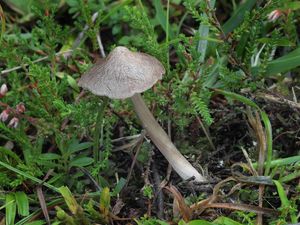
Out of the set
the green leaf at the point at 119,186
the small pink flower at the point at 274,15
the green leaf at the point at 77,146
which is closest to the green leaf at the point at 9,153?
the green leaf at the point at 77,146

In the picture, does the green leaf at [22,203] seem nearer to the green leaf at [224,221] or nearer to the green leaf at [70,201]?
the green leaf at [70,201]

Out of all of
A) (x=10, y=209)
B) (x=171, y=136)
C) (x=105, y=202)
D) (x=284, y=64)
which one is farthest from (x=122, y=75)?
(x=284, y=64)

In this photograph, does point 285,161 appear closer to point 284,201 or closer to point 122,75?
point 284,201

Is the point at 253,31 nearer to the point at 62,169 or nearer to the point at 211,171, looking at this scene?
the point at 211,171

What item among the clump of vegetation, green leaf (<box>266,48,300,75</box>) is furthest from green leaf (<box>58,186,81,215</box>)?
green leaf (<box>266,48,300,75</box>)

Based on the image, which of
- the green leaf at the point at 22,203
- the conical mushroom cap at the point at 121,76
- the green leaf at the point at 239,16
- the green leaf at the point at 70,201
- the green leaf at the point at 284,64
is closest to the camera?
the conical mushroom cap at the point at 121,76

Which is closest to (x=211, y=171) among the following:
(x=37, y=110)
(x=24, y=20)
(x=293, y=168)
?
(x=293, y=168)

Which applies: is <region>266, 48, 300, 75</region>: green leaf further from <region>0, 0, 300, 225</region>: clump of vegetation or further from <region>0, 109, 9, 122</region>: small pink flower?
<region>0, 109, 9, 122</region>: small pink flower
